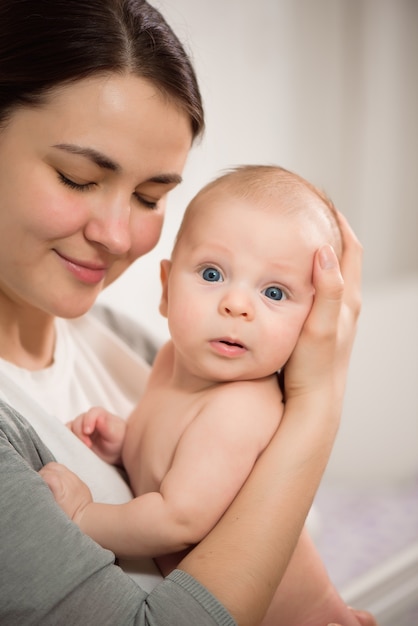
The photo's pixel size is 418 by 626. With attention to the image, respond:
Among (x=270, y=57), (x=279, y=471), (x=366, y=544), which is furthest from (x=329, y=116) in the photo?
(x=279, y=471)

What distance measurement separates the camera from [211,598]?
3.20ft

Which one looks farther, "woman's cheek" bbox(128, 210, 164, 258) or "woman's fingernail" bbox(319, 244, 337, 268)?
"woman's cheek" bbox(128, 210, 164, 258)

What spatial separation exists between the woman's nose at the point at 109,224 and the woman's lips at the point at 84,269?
2.3 inches

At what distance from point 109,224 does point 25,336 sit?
1.08 feet

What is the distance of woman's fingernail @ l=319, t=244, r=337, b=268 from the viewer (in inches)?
46.8

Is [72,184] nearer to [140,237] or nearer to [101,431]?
[140,237]

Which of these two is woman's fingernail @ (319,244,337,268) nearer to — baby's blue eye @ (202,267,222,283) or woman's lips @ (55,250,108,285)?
baby's blue eye @ (202,267,222,283)

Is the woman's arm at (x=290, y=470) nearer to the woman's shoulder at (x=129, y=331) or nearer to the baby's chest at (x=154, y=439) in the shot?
the baby's chest at (x=154, y=439)

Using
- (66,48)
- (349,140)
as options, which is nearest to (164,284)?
(66,48)

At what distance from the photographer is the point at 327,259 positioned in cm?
119

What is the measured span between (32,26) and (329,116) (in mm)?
2548

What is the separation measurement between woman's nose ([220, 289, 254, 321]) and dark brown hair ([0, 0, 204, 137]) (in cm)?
36

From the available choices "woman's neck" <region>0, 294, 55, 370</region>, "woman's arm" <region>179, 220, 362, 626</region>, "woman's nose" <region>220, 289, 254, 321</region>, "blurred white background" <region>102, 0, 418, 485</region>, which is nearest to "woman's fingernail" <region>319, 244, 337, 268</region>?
"woman's arm" <region>179, 220, 362, 626</region>

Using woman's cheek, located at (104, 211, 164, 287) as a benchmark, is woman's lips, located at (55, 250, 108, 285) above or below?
below
